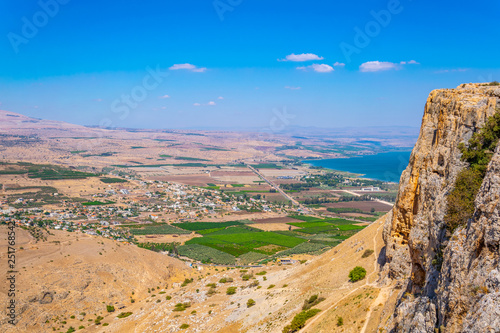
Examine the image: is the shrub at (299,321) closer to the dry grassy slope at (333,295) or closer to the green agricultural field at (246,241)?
the dry grassy slope at (333,295)

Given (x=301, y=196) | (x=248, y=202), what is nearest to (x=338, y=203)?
(x=301, y=196)

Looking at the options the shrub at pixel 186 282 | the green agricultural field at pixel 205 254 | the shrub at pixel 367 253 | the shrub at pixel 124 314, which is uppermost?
the shrub at pixel 367 253

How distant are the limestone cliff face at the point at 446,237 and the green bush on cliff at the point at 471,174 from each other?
38cm

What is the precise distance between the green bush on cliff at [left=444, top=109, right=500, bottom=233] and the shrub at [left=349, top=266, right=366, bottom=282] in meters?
15.7

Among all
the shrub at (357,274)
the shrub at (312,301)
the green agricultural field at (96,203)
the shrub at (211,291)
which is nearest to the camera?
the shrub at (312,301)

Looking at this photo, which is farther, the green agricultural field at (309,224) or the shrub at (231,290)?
the green agricultural field at (309,224)

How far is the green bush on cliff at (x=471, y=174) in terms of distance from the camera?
12.8 m

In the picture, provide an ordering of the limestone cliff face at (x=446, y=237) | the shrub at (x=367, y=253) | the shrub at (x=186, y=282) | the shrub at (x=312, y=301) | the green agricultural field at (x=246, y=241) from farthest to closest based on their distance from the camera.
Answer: the green agricultural field at (x=246, y=241)
the shrub at (x=186, y=282)
the shrub at (x=367, y=253)
the shrub at (x=312, y=301)
the limestone cliff face at (x=446, y=237)

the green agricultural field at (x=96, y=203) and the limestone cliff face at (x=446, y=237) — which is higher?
the limestone cliff face at (x=446, y=237)

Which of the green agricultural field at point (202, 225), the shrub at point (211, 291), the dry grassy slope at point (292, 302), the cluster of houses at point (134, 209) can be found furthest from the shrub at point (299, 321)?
the green agricultural field at point (202, 225)

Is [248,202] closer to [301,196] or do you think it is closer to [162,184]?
[301,196]

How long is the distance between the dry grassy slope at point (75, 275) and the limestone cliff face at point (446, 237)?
31.5 meters

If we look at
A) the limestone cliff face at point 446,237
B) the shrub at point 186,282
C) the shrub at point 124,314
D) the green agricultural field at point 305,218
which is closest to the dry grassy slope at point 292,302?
the shrub at point 124,314

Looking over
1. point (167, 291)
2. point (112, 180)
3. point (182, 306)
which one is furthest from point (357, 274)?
point (112, 180)
